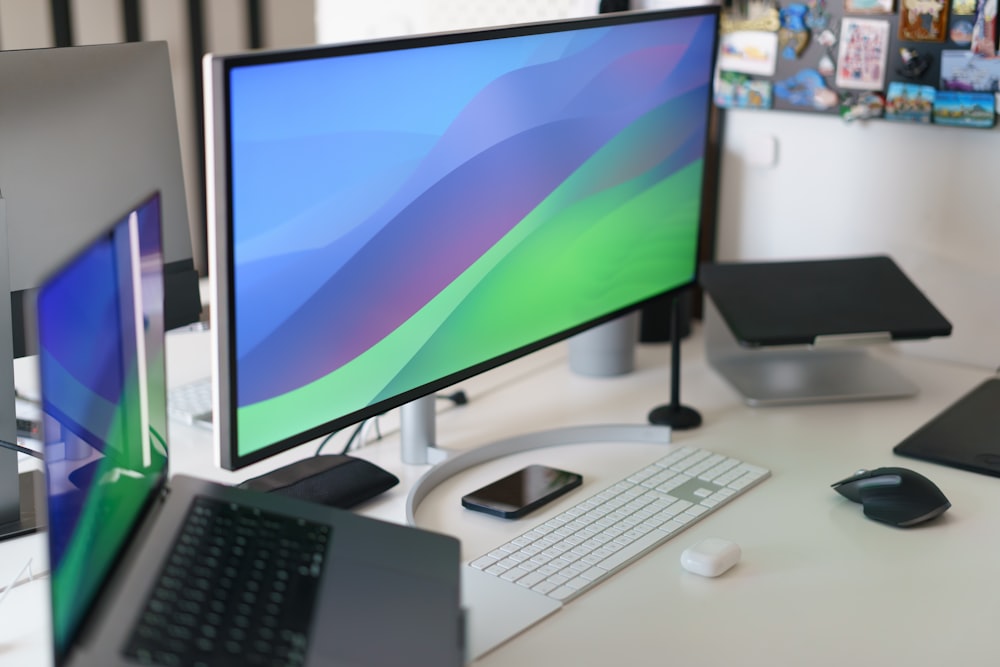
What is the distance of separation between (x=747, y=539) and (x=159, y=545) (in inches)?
23.3

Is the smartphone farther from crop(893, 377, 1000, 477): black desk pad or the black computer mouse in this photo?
crop(893, 377, 1000, 477): black desk pad

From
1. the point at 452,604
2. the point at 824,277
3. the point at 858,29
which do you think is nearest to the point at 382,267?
the point at 452,604

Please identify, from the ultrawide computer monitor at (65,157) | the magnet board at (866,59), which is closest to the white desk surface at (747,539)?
the ultrawide computer monitor at (65,157)

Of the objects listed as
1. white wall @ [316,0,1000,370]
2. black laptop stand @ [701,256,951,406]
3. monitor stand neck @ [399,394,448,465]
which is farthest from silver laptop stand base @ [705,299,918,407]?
monitor stand neck @ [399,394,448,465]

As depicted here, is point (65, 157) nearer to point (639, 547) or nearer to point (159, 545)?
point (159, 545)

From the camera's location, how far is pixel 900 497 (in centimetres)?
117

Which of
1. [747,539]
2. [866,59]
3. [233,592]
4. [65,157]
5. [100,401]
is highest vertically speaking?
[866,59]

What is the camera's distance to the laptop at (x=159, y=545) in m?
0.71

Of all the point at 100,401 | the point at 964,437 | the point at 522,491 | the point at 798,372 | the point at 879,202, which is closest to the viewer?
the point at 100,401

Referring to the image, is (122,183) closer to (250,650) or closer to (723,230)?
(250,650)

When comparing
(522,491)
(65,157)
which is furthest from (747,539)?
(65,157)

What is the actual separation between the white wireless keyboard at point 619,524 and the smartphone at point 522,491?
0.03m

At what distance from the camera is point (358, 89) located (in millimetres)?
980

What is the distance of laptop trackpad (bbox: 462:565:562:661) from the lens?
0.95m
